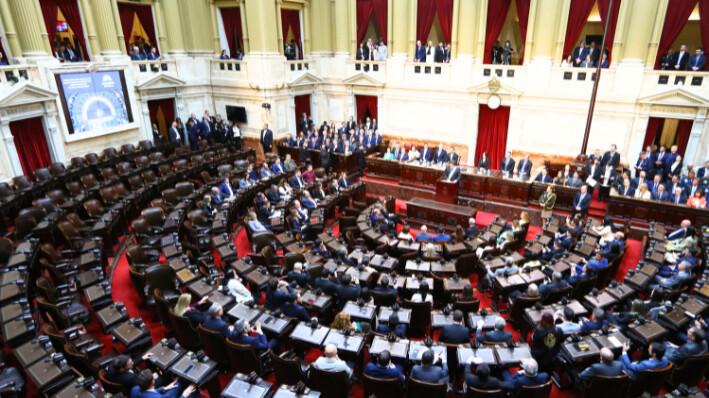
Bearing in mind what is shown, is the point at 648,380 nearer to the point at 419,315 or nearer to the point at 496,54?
the point at 419,315

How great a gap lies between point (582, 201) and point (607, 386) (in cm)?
790

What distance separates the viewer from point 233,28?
20500 millimetres


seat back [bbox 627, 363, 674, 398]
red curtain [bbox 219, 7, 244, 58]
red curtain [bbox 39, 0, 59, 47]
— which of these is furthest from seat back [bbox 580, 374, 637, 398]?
red curtain [bbox 219, 7, 244, 58]

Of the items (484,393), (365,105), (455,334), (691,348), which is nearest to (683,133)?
(691,348)

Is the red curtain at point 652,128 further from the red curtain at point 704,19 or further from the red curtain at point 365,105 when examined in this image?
the red curtain at point 365,105

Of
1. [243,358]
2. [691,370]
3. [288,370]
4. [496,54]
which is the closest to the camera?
[288,370]

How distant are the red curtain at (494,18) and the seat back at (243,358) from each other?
52.8 feet

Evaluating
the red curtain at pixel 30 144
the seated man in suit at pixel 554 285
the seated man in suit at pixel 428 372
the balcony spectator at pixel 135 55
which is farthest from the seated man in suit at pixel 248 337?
the balcony spectator at pixel 135 55

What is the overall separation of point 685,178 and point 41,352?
1635cm

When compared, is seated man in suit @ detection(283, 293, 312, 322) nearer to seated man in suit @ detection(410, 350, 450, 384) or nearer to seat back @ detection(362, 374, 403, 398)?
seat back @ detection(362, 374, 403, 398)

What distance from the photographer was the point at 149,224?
10.8 metres

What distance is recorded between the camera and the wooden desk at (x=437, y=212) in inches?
510

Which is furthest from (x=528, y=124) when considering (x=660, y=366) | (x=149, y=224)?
(x=149, y=224)

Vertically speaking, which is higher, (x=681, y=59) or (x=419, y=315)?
(x=681, y=59)
